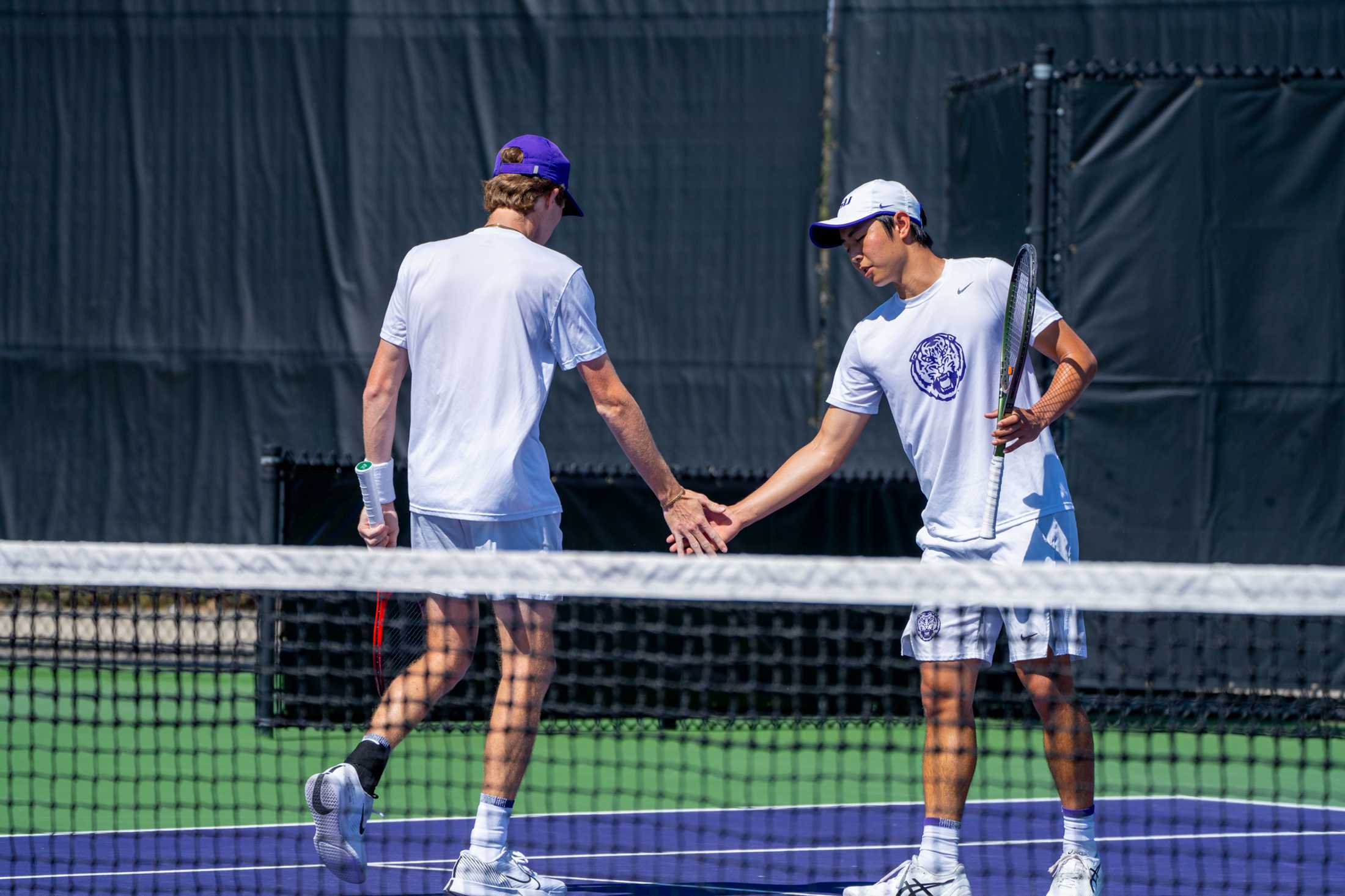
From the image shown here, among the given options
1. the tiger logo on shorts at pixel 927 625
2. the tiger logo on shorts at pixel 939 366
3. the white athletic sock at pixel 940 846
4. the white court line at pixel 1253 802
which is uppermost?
the tiger logo on shorts at pixel 939 366

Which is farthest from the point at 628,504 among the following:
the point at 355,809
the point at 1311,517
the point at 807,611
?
the point at 355,809

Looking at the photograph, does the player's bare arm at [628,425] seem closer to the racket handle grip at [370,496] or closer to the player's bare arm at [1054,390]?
the racket handle grip at [370,496]

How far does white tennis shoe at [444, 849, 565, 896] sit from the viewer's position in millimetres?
3695

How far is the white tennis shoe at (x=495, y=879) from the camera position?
3.70 m

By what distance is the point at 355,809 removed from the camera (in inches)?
142

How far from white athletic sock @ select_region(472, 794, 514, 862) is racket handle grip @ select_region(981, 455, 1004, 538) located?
1149 millimetres

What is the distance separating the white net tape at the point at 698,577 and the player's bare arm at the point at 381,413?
0.62 m

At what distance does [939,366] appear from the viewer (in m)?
3.88

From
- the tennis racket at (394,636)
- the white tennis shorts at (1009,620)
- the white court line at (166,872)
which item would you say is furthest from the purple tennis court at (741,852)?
the white tennis shorts at (1009,620)

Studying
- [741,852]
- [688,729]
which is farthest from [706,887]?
[688,729]

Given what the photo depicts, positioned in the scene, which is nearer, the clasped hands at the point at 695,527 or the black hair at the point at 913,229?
the black hair at the point at 913,229

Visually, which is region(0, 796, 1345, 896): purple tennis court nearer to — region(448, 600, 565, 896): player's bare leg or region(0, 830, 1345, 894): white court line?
region(0, 830, 1345, 894): white court line

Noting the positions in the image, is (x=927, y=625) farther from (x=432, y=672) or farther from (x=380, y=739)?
(x=380, y=739)

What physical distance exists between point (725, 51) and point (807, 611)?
10.6 ft
